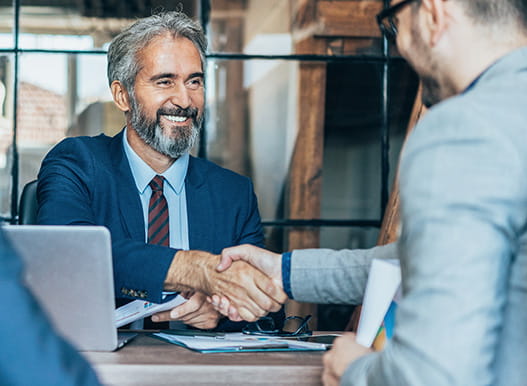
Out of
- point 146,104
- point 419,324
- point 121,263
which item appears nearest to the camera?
point 419,324

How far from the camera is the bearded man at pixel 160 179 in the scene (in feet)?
6.81

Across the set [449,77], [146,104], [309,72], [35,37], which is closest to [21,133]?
[35,37]

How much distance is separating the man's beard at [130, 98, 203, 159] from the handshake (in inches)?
26.1

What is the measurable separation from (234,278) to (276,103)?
74.5 inches

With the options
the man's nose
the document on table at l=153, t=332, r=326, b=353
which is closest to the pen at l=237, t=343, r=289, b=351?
the document on table at l=153, t=332, r=326, b=353

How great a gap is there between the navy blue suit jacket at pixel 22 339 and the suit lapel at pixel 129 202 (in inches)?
64.6

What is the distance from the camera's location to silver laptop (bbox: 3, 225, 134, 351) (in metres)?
1.42

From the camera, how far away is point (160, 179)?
8.19 feet

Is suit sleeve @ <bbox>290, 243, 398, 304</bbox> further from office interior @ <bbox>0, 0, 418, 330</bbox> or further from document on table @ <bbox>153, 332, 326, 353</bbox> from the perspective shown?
office interior @ <bbox>0, 0, 418, 330</bbox>

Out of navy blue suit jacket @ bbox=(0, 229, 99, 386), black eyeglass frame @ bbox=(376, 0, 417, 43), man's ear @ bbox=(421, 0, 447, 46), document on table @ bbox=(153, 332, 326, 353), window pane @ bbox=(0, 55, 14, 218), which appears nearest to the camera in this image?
navy blue suit jacket @ bbox=(0, 229, 99, 386)

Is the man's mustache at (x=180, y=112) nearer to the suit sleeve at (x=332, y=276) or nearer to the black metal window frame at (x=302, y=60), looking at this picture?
the black metal window frame at (x=302, y=60)

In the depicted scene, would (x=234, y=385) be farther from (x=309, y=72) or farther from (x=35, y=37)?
(x=35, y=37)

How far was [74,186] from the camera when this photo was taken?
234cm

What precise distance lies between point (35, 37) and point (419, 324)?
3.12m
